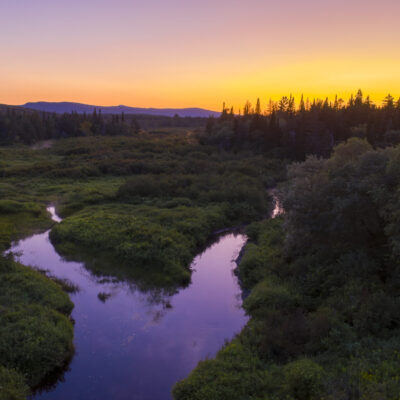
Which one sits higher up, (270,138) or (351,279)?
(270,138)

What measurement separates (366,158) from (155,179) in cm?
3263

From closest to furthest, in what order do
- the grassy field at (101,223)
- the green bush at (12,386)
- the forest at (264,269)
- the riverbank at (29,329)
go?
the green bush at (12,386) < the forest at (264,269) < the riverbank at (29,329) < the grassy field at (101,223)

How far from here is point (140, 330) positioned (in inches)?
707

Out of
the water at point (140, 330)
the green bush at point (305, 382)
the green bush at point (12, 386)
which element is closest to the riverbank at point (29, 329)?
the green bush at point (12, 386)

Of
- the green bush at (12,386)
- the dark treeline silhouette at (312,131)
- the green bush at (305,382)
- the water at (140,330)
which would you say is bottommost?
the water at (140,330)

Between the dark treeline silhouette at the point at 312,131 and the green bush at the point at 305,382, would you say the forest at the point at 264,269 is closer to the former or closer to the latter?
the green bush at the point at 305,382

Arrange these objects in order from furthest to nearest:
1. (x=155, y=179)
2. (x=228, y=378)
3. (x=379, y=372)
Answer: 1. (x=155, y=179)
2. (x=228, y=378)
3. (x=379, y=372)

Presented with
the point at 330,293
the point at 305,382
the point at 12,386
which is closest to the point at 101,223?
the point at 12,386

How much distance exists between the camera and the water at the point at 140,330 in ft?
47.2

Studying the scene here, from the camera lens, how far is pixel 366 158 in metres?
19.2

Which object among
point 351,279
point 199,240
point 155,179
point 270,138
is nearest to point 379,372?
point 351,279

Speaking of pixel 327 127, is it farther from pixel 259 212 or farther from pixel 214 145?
pixel 259 212

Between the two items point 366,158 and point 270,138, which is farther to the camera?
point 270,138

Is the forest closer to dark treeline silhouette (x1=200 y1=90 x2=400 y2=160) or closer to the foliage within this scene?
the foliage
